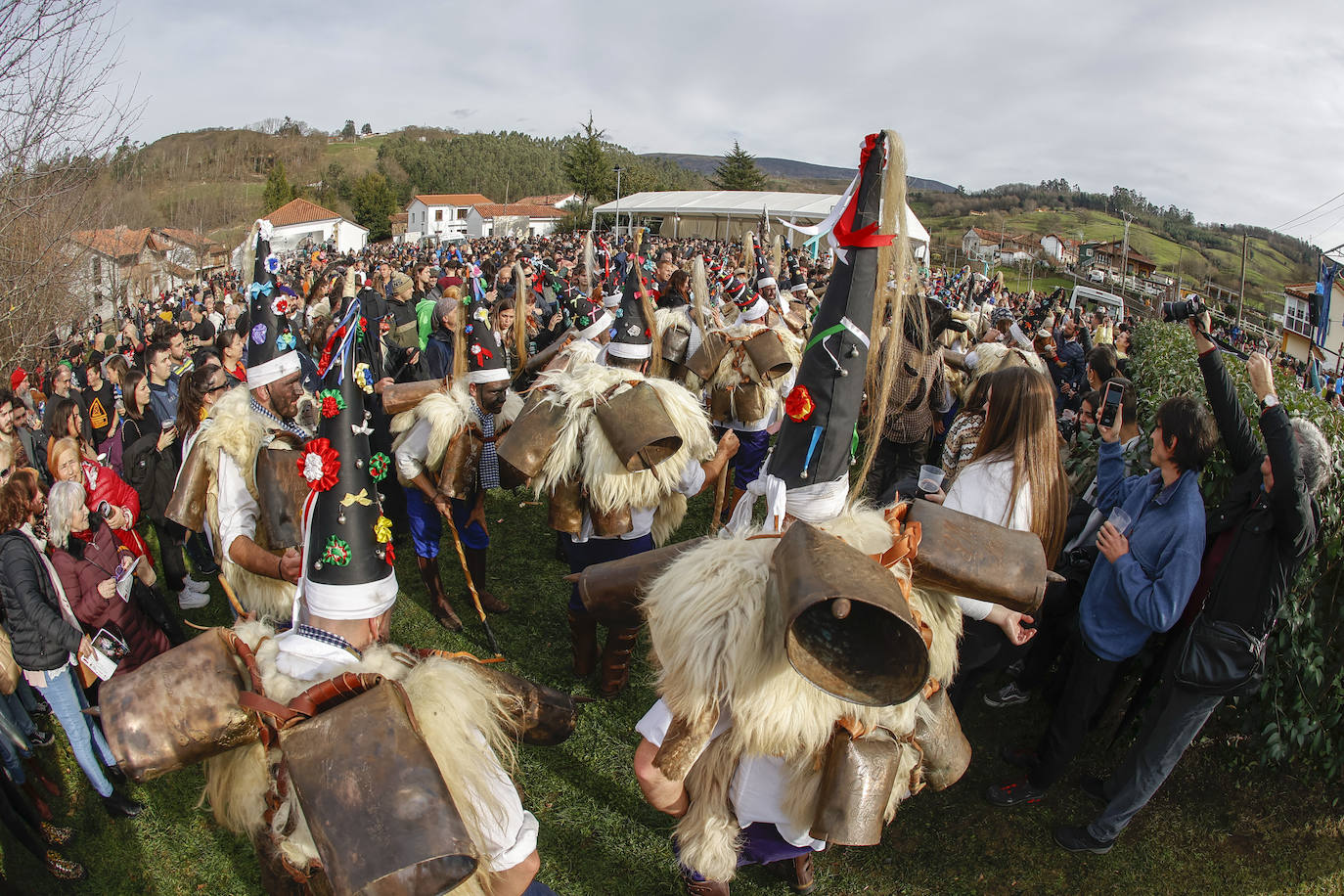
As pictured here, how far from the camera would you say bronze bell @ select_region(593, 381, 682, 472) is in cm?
358

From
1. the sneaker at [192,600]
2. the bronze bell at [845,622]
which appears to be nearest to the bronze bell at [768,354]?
the bronze bell at [845,622]

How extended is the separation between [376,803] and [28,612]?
304cm

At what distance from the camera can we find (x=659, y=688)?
82.4 inches

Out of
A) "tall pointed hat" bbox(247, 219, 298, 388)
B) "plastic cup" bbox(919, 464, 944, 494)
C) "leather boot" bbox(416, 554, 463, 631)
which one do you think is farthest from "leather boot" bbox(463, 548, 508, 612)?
"plastic cup" bbox(919, 464, 944, 494)

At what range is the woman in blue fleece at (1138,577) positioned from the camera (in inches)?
116

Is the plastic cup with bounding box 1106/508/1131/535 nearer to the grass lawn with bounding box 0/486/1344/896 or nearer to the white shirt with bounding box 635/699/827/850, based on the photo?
the grass lawn with bounding box 0/486/1344/896

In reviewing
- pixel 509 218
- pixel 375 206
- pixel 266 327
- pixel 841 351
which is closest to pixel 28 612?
pixel 266 327

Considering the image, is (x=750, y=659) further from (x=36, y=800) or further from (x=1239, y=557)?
(x=36, y=800)

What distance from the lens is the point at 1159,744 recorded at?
3115mm

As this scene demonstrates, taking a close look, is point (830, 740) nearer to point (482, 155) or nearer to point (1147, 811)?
point (1147, 811)

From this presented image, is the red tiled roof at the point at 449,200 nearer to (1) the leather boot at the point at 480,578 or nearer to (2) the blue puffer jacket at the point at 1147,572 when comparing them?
(1) the leather boot at the point at 480,578

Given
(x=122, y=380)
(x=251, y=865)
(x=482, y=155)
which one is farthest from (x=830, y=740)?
(x=482, y=155)

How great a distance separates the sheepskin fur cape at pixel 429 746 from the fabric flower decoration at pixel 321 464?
535 millimetres

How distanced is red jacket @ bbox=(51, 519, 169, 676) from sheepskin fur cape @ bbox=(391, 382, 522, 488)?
166cm
